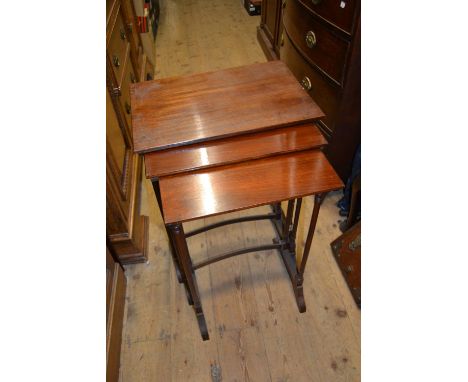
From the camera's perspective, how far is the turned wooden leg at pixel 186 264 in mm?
975

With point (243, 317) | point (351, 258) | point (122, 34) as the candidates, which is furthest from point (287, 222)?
point (122, 34)

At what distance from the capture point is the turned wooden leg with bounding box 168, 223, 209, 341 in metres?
0.97

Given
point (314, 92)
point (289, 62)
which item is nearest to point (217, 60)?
point (289, 62)

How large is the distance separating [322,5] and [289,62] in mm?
541

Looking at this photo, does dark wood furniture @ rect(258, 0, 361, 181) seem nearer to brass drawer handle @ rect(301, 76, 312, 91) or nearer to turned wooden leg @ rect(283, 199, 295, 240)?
brass drawer handle @ rect(301, 76, 312, 91)

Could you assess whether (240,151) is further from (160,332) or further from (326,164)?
(160,332)

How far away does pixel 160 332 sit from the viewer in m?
1.45

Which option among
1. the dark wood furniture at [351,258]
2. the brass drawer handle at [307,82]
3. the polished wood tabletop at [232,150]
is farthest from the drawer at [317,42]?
the dark wood furniture at [351,258]

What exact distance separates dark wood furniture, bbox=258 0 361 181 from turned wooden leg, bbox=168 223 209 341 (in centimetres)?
98

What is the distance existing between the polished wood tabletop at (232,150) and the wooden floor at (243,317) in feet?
2.66

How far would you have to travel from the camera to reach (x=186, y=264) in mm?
1142

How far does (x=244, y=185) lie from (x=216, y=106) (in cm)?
33

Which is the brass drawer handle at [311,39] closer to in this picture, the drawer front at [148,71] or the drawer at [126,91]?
the drawer at [126,91]

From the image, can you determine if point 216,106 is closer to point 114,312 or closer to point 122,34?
point 114,312
